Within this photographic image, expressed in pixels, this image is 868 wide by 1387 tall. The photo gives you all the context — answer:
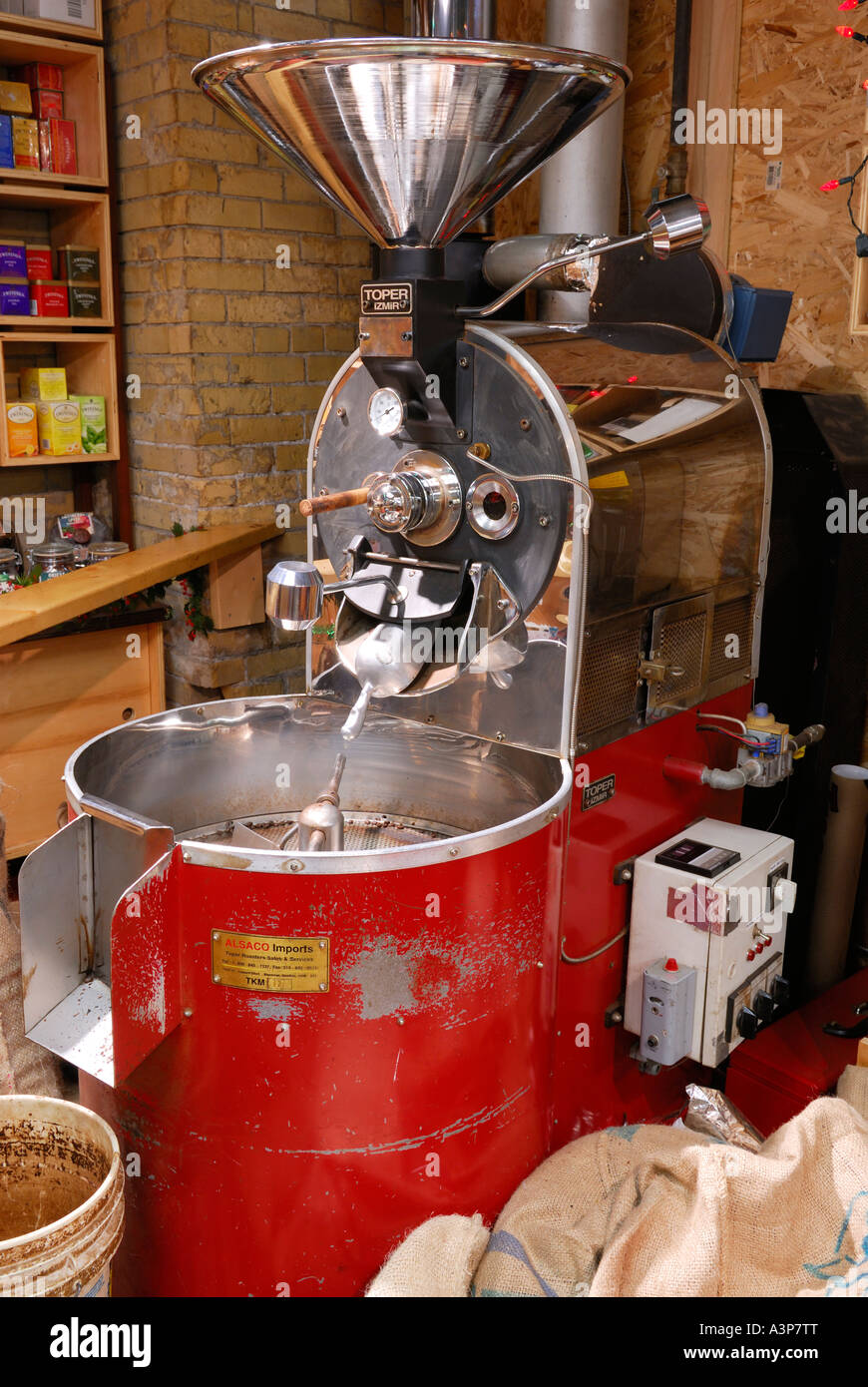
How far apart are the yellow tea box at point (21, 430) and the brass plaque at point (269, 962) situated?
92.6 inches

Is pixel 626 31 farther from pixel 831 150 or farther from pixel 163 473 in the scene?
pixel 163 473

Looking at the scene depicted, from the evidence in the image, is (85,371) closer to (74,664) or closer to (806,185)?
(74,664)

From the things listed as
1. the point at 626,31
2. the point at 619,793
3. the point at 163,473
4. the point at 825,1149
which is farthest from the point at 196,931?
the point at 626,31

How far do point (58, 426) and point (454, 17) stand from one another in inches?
76.6

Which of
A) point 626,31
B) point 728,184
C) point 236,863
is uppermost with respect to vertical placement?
point 626,31

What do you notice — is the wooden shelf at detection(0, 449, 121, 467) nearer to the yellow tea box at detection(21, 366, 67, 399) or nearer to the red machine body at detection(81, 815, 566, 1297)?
the yellow tea box at detection(21, 366, 67, 399)

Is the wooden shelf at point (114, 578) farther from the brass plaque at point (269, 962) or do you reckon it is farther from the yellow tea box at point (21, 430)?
the brass plaque at point (269, 962)

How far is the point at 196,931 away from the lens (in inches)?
64.7

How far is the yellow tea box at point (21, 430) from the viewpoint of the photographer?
3496 millimetres

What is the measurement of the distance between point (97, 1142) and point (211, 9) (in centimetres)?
302

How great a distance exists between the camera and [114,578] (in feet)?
10.1

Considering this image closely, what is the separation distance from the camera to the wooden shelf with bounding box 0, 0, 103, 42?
3.29 meters

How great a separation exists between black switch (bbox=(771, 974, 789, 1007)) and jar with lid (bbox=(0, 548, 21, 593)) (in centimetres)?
223

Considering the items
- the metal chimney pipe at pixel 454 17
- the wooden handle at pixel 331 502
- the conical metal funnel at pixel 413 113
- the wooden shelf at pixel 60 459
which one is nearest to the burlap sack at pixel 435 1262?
the wooden handle at pixel 331 502
